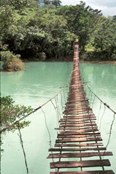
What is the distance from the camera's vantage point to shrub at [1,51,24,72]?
38.3 ft

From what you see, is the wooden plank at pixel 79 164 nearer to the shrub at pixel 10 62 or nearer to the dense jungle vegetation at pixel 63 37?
the shrub at pixel 10 62

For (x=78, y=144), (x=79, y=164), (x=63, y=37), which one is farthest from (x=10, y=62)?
(x=79, y=164)

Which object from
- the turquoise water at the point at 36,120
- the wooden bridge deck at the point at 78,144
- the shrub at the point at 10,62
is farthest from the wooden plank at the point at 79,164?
the shrub at the point at 10,62

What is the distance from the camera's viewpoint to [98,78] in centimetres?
1138

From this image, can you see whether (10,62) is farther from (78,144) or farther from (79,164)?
(79,164)

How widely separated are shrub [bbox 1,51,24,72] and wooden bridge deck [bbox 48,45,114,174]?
6867mm

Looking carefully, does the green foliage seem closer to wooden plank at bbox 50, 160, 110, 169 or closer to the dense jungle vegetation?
wooden plank at bbox 50, 160, 110, 169

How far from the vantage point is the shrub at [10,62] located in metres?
11.7

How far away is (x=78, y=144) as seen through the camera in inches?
97.4

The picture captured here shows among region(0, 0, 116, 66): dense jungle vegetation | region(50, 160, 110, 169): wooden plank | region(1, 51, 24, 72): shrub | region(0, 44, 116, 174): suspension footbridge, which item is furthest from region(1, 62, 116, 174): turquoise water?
region(0, 0, 116, 66): dense jungle vegetation

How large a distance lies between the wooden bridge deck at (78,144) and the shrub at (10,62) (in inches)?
270

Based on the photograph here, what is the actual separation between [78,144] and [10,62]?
1005 centimetres

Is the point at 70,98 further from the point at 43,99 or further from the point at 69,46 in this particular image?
the point at 69,46

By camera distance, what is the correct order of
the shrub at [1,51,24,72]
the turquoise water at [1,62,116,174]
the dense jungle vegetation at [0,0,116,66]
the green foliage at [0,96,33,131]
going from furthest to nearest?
the dense jungle vegetation at [0,0,116,66], the shrub at [1,51,24,72], the turquoise water at [1,62,116,174], the green foliage at [0,96,33,131]
